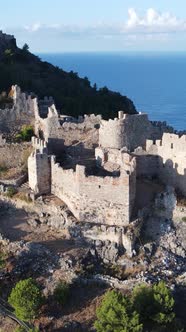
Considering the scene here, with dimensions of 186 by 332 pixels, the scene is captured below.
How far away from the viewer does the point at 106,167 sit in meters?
33.4

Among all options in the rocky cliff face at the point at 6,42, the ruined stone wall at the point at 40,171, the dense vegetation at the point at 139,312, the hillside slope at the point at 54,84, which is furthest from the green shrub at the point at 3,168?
the rocky cliff face at the point at 6,42

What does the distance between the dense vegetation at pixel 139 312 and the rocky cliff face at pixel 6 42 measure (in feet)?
143

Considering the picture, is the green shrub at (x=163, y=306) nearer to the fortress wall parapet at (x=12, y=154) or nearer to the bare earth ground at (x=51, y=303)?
the bare earth ground at (x=51, y=303)

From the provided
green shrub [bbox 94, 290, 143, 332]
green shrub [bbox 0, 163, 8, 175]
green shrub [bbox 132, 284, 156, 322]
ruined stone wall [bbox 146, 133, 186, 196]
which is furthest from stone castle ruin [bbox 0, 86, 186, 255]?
green shrub [bbox 94, 290, 143, 332]

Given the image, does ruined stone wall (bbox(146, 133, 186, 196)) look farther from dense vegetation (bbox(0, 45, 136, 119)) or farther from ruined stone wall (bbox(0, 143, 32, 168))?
dense vegetation (bbox(0, 45, 136, 119))

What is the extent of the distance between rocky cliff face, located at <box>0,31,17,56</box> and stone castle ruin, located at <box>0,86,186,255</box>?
2761 cm

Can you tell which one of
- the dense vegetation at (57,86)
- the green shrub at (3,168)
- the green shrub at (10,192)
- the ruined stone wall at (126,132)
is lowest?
the green shrub at (10,192)

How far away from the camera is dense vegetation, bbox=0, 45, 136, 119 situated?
53062 mm

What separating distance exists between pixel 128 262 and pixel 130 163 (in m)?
5.82

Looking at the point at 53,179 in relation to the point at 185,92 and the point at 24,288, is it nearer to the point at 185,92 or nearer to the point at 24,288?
the point at 24,288

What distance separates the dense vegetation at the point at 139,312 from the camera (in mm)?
24766

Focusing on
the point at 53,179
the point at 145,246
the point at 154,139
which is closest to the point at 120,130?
the point at 154,139

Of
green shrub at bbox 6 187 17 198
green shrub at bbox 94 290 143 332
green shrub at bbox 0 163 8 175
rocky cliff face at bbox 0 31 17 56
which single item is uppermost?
rocky cliff face at bbox 0 31 17 56

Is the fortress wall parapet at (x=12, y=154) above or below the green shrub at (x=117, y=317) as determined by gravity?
above
